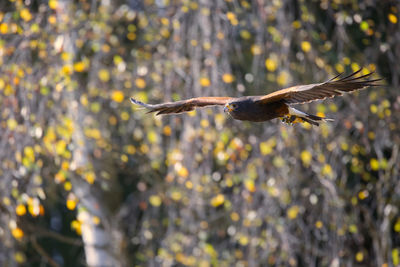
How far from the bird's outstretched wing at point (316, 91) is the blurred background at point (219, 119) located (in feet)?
3.90

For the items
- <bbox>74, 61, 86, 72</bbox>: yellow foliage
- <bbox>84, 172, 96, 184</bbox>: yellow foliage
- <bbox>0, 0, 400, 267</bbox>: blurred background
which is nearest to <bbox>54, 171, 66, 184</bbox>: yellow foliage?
<bbox>0, 0, 400, 267</bbox>: blurred background

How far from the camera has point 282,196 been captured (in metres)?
3.55

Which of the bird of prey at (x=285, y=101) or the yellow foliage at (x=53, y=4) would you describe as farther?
the yellow foliage at (x=53, y=4)

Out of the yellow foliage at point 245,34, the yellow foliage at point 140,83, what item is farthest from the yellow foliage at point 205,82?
the yellow foliage at point 140,83

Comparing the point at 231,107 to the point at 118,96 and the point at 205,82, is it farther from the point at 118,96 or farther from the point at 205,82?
the point at 118,96

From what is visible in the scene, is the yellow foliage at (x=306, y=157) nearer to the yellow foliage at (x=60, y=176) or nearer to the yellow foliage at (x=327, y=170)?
the yellow foliage at (x=327, y=170)

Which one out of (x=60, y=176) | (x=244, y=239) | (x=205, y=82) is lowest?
(x=244, y=239)

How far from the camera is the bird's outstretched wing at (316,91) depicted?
80.6 inches

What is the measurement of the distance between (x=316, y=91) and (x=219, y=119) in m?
1.39

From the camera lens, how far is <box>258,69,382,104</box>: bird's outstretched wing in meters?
2.05

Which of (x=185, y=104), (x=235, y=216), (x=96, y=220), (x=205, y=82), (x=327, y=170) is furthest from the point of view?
(x=96, y=220)

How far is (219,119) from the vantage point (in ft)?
11.5

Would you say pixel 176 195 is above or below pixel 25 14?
below

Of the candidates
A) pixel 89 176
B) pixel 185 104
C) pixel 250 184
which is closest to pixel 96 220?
pixel 89 176
